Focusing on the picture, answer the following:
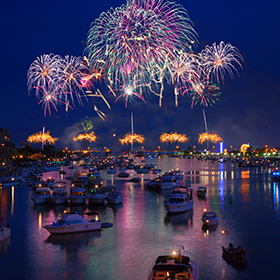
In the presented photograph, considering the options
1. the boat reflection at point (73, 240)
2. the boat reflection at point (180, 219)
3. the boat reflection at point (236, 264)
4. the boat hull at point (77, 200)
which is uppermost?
the boat hull at point (77, 200)

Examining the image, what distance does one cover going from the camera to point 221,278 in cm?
1988

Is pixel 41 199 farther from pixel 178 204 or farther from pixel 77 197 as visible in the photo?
pixel 178 204

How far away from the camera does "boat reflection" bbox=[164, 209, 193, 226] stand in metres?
33.0

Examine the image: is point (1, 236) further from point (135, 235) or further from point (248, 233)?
point (248, 233)

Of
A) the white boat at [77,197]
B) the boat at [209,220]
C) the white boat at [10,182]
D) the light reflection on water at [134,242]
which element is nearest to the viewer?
the light reflection on water at [134,242]

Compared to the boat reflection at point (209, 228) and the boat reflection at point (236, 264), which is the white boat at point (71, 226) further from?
the boat reflection at point (236, 264)

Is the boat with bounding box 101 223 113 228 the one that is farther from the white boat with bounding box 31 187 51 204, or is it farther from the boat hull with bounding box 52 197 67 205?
the white boat with bounding box 31 187 51 204

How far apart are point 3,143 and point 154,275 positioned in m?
117

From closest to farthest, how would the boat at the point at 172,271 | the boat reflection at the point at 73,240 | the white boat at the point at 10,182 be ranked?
the boat at the point at 172,271 → the boat reflection at the point at 73,240 → the white boat at the point at 10,182

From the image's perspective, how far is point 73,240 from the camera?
26.7 meters

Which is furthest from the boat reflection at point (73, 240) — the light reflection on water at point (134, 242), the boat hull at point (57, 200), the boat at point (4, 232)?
the boat hull at point (57, 200)

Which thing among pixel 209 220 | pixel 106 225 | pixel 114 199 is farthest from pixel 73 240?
pixel 114 199

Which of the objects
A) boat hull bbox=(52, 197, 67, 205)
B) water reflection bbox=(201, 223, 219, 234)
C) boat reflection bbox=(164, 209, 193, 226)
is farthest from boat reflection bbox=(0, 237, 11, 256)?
water reflection bbox=(201, 223, 219, 234)

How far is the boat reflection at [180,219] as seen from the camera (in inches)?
1298
